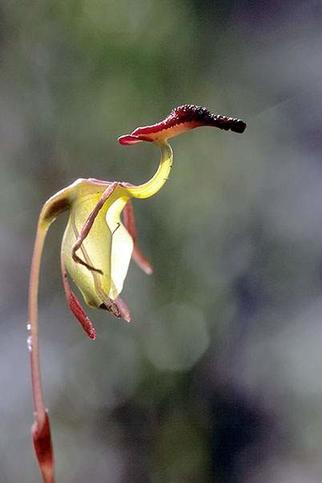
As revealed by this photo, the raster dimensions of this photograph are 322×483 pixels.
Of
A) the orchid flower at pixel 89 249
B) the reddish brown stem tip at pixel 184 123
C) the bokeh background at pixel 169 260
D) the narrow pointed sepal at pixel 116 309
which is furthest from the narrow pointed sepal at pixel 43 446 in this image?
the bokeh background at pixel 169 260

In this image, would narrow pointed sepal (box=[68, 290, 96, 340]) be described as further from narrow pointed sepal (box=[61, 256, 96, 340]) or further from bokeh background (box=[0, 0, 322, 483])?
bokeh background (box=[0, 0, 322, 483])

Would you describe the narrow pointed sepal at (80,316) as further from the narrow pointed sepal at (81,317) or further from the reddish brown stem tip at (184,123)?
the reddish brown stem tip at (184,123)

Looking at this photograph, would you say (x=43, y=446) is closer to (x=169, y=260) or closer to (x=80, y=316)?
(x=80, y=316)

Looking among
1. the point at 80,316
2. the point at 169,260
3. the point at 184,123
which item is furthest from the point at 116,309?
the point at 169,260

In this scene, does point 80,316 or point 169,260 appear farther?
point 169,260

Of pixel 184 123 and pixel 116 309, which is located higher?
pixel 184 123

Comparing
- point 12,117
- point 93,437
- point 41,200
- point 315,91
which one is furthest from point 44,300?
point 315,91
